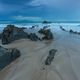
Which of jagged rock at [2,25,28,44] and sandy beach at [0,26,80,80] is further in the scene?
jagged rock at [2,25,28,44]

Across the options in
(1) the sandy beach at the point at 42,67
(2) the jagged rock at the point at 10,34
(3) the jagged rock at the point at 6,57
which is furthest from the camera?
(2) the jagged rock at the point at 10,34

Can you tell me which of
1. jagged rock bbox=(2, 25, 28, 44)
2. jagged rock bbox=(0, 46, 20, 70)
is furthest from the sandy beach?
jagged rock bbox=(2, 25, 28, 44)

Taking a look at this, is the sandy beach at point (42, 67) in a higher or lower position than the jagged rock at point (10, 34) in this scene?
lower

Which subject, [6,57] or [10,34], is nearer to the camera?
[6,57]

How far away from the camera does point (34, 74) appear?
136 inches

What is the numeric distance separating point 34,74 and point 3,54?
864 mm

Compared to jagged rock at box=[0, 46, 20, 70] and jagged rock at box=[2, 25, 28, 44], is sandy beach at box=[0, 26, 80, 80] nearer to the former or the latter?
jagged rock at box=[0, 46, 20, 70]

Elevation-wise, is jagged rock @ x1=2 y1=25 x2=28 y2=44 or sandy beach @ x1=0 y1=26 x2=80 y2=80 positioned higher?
jagged rock @ x1=2 y1=25 x2=28 y2=44

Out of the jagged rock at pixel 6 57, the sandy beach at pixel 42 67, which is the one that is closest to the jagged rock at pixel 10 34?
the sandy beach at pixel 42 67

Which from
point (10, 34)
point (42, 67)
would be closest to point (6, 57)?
point (42, 67)

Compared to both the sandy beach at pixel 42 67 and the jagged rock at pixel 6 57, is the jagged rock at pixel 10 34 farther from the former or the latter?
the jagged rock at pixel 6 57

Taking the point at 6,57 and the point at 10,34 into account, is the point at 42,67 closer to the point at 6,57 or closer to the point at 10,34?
the point at 6,57

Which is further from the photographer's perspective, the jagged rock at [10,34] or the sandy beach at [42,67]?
the jagged rock at [10,34]

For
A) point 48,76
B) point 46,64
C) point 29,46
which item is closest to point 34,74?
point 48,76
